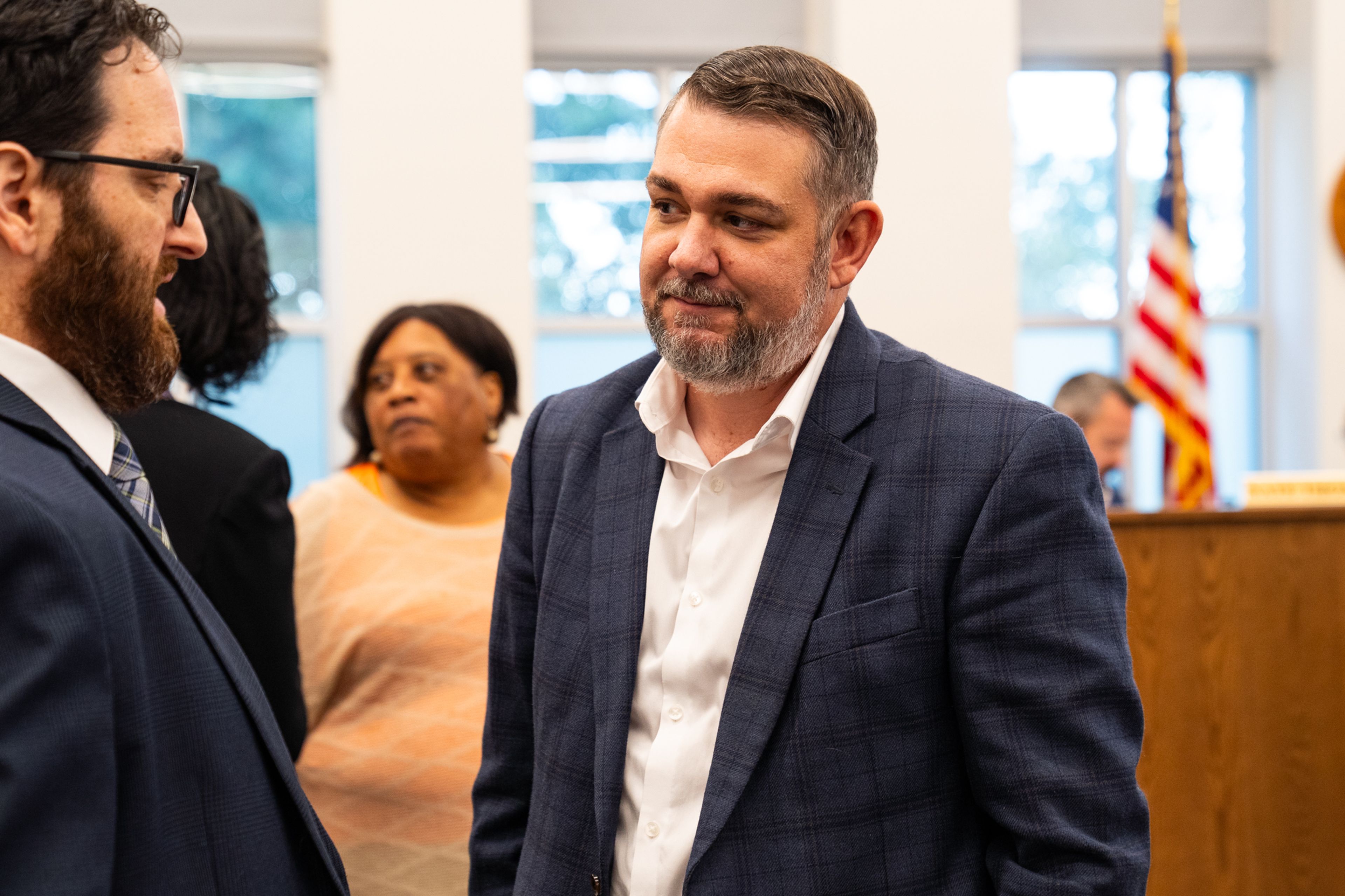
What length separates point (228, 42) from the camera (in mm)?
4996

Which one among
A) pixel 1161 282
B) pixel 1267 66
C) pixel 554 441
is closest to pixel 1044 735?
pixel 554 441

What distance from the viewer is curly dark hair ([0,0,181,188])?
1.06 metres

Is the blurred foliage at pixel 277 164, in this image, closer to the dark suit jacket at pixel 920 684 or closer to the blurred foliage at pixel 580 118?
the blurred foliage at pixel 580 118

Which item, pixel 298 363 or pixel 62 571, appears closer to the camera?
pixel 62 571

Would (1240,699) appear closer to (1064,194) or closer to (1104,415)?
(1104,415)

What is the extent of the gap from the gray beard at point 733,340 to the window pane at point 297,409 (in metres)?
4.14

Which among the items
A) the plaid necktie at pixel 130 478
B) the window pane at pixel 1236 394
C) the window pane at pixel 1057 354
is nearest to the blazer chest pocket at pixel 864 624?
the plaid necktie at pixel 130 478

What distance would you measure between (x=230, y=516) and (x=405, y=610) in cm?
69

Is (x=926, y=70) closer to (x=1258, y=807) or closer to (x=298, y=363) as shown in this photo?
(x=298, y=363)

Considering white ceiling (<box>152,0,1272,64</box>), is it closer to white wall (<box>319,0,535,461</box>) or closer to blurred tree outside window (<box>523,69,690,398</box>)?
blurred tree outside window (<box>523,69,690,398</box>)

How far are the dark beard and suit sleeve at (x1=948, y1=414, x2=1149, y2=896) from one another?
86 centimetres

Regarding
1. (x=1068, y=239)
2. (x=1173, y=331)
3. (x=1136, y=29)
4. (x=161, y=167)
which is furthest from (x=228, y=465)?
(x=1136, y=29)

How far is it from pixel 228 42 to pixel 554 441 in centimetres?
429

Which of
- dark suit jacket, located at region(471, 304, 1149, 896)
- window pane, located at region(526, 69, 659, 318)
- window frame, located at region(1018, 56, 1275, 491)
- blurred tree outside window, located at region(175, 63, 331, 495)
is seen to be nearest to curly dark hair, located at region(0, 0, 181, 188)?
dark suit jacket, located at region(471, 304, 1149, 896)
